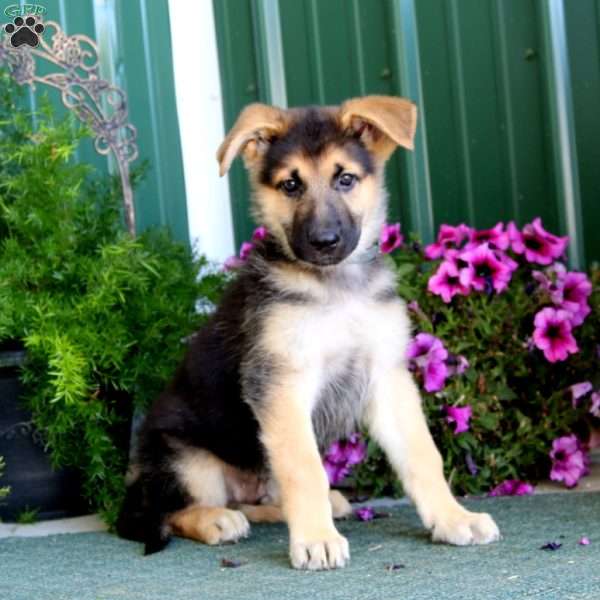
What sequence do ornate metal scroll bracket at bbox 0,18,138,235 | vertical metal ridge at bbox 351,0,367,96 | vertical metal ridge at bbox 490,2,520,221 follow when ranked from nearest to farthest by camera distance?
ornate metal scroll bracket at bbox 0,18,138,235
vertical metal ridge at bbox 490,2,520,221
vertical metal ridge at bbox 351,0,367,96

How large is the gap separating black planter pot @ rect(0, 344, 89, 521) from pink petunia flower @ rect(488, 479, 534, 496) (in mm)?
1640

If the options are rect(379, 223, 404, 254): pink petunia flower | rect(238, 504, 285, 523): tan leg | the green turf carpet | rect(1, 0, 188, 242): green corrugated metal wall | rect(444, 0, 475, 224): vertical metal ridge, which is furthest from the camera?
rect(1, 0, 188, 242): green corrugated metal wall

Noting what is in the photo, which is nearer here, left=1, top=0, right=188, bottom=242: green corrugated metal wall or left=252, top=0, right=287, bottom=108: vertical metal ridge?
left=1, top=0, right=188, bottom=242: green corrugated metal wall

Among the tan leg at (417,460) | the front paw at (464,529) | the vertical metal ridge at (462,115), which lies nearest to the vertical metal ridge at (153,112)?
the vertical metal ridge at (462,115)

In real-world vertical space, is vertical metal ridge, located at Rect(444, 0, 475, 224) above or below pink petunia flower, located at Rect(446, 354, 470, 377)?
above

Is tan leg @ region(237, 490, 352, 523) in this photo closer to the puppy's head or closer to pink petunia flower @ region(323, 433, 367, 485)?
pink petunia flower @ region(323, 433, 367, 485)

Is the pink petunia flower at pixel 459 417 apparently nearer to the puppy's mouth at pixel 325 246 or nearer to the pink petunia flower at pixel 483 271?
the pink petunia flower at pixel 483 271

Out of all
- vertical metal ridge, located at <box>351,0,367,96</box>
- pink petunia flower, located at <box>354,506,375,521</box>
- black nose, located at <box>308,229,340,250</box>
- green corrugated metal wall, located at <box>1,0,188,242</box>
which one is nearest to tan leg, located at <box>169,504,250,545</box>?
pink petunia flower, located at <box>354,506,375,521</box>

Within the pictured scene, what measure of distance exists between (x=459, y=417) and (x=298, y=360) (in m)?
1.05

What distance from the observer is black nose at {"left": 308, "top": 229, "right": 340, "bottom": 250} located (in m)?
3.30

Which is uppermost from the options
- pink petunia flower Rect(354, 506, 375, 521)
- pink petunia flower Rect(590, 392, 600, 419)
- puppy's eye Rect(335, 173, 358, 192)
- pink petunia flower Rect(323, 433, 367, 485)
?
puppy's eye Rect(335, 173, 358, 192)

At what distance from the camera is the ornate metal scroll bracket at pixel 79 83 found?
4562 millimetres

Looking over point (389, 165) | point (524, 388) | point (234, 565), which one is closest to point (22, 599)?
point (234, 565)

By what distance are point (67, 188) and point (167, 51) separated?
154 cm
